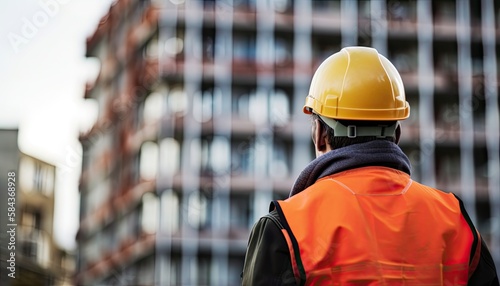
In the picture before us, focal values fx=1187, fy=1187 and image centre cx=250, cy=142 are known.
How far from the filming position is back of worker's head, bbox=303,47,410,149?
13.7ft

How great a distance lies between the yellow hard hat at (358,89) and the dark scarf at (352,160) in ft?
0.35

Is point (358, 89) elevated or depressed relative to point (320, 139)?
elevated

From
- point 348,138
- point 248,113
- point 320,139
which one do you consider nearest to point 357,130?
point 348,138

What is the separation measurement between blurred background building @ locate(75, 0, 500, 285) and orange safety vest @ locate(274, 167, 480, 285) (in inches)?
2023

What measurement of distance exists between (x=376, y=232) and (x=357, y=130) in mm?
410

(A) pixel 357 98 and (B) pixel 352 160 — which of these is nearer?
(B) pixel 352 160

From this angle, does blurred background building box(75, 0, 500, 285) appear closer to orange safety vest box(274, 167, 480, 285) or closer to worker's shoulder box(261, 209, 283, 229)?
orange safety vest box(274, 167, 480, 285)

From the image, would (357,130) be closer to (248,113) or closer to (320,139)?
(320,139)

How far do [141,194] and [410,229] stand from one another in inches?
2179

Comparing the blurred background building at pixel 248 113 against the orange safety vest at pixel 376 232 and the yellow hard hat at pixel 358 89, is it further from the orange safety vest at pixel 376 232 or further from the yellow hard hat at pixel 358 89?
the orange safety vest at pixel 376 232

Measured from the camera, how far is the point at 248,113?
190 feet

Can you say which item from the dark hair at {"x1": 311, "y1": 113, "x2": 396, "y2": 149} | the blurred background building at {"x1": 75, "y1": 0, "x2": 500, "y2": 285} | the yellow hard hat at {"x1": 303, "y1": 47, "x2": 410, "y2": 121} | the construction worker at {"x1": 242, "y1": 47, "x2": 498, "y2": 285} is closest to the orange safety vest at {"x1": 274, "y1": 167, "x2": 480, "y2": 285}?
the construction worker at {"x1": 242, "y1": 47, "x2": 498, "y2": 285}

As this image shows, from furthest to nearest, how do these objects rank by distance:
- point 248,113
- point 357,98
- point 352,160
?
point 248,113 → point 357,98 → point 352,160

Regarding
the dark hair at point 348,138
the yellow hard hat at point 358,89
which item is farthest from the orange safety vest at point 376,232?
the yellow hard hat at point 358,89
